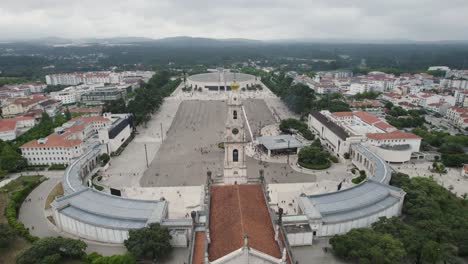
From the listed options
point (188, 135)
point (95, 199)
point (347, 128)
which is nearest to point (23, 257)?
point (95, 199)

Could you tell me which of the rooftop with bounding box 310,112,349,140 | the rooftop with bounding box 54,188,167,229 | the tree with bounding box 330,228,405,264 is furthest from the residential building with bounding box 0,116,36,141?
the tree with bounding box 330,228,405,264

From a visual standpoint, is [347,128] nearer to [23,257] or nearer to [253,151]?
[253,151]

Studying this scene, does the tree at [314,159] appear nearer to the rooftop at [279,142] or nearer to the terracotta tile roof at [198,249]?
the rooftop at [279,142]

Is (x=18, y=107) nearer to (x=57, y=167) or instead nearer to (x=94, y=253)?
(x=57, y=167)

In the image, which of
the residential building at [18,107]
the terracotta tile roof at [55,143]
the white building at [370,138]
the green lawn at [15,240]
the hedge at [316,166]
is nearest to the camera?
the green lawn at [15,240]

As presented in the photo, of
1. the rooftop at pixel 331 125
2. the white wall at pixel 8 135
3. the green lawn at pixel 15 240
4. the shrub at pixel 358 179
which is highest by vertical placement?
the rooftop at pixel 331 125

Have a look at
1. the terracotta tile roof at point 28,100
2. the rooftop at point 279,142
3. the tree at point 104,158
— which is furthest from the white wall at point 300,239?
the terracotta tile roof at point 28,100
